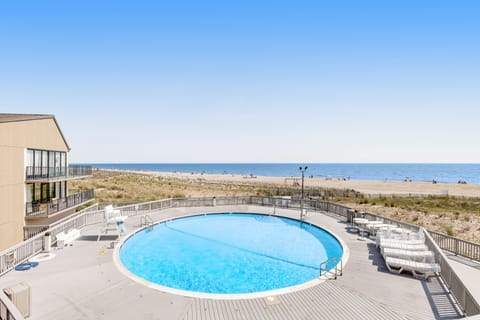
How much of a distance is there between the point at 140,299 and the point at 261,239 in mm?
8873

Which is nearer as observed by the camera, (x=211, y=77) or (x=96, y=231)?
(x=96, y=231)

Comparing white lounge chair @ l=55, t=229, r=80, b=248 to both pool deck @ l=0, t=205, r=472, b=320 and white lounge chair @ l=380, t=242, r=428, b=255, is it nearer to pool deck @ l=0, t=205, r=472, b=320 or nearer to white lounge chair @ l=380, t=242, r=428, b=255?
pool deck @ l=0, t=205, r=472, b=320

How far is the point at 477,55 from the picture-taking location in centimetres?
Result: 1504

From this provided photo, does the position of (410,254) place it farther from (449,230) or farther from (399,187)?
(399,187)

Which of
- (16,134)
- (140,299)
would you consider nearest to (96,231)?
(16,134)

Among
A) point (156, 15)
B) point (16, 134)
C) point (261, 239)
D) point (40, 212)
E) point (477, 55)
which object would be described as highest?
point (156, 15)

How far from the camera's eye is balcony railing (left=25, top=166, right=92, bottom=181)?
49.6 ft

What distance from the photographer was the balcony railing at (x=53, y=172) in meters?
15.1

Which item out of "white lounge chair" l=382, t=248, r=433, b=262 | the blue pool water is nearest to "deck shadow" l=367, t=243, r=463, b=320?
"white lounge chair" l=382, t=248, r=433, b=262

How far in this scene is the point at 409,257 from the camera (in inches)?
360

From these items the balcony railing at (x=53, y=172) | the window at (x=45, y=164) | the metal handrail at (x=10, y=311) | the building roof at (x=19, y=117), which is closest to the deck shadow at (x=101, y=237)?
the balcony railing at (x=53, y=172)

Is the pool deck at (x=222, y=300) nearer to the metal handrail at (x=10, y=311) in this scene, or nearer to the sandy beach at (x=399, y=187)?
the metal handrail at (x=10, y=311)

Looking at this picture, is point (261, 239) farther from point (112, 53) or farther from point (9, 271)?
point (112, 53)

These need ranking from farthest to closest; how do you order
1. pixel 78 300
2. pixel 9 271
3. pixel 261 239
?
pixel 261 239 < pixel 9 271 < pixel 78 300
